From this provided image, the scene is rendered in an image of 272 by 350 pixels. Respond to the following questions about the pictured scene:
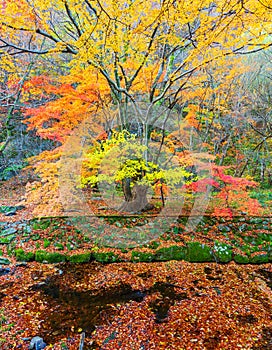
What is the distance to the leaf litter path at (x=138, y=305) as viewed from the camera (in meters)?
3.54

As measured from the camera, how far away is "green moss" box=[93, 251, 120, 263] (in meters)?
6.17

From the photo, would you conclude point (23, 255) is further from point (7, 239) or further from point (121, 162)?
point (121, 162)

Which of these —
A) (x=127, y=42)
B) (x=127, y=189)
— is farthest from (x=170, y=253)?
(x=127, y=42)

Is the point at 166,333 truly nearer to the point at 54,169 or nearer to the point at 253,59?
the point at 54,169

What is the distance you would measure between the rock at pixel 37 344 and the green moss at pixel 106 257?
2.79 m

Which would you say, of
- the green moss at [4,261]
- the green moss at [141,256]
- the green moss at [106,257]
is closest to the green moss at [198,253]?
the green moss at [141,256]

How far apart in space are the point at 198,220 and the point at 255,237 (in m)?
1.71

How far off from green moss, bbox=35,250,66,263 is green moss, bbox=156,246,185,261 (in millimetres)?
2464

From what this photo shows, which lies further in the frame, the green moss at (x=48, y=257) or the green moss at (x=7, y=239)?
the green moss at (x=7, y=239)

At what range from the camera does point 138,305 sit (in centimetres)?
441

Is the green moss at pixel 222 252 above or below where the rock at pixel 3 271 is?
above

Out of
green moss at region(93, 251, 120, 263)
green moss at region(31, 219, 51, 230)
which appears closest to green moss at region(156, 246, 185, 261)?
green moss at region(93, 251, 120, 263)

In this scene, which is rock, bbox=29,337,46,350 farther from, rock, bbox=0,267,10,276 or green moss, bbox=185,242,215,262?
green moss, bbox=185,242,215,262

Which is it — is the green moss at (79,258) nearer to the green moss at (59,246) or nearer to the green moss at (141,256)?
the green moss at (59,246)
